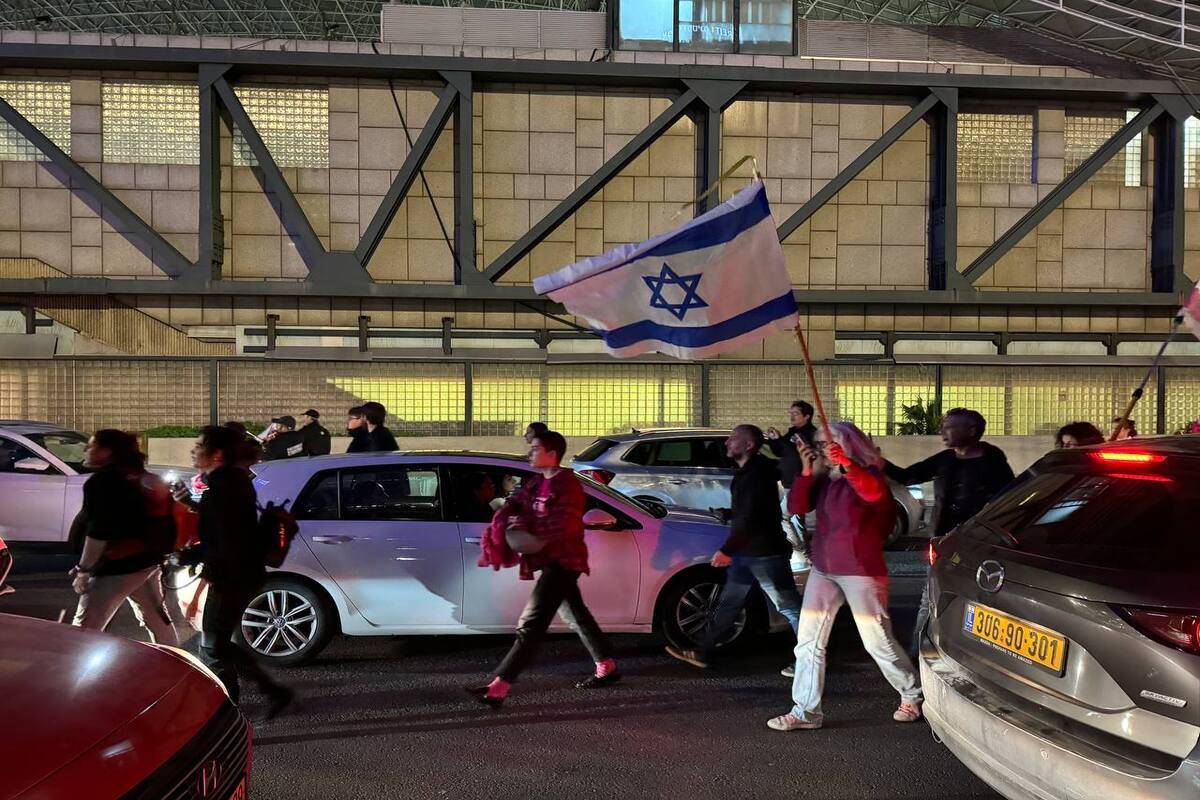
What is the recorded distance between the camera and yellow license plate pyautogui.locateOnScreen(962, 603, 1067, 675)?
316cm

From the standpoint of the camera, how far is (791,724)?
5.00 m

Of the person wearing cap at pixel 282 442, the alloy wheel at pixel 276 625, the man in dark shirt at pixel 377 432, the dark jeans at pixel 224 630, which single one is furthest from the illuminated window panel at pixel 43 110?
the dark jeans at pixel 224 630

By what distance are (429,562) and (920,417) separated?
14022 mm

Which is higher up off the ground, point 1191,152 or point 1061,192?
point 1191,152

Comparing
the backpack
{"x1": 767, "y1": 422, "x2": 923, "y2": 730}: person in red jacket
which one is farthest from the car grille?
{"x1": 767, "y1": 422, "x2": 923, "y2": 730}: person in red jacket

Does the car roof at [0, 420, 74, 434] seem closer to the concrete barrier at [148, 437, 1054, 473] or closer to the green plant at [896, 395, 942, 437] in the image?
the concrete barrier at [148, 437, 1054, 473]

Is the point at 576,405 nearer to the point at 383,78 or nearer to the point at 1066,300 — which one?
the point at 383,78

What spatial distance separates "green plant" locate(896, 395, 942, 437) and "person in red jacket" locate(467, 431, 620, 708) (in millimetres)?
13862

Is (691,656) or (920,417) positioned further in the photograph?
(920,417)

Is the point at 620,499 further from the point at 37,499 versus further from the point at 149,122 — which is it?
the point at 149,122

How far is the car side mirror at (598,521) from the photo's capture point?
6.20 meters

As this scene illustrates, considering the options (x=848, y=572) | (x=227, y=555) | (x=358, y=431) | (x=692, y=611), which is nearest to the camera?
(x=848, y=572)

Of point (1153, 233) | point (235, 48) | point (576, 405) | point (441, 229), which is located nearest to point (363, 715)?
point (576, 405)

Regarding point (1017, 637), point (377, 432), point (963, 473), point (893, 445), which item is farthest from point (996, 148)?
point (1017, 637)
